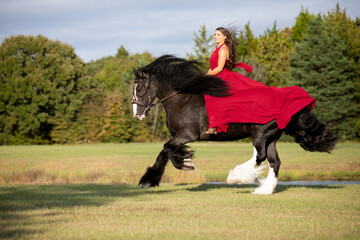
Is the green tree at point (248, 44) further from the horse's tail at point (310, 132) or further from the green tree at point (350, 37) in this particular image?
the horse's tail at point (310, 132)

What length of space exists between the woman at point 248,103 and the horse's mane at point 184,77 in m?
0.19

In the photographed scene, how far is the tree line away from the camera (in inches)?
1905

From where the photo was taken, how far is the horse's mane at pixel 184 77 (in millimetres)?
9469

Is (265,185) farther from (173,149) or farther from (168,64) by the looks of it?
(168,64)

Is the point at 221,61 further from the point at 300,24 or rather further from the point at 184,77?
the point at 300,24

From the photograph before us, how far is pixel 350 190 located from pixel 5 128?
47771 millimetres

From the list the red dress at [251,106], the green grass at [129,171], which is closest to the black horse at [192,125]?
the red dress at [251,106]

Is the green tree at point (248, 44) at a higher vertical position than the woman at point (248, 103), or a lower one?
higher

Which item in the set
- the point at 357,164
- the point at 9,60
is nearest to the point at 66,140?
the point at 9,60

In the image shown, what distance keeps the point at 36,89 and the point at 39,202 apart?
158 feet

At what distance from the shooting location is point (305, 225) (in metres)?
6.31

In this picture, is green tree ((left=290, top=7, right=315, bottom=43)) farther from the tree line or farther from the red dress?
the red dress

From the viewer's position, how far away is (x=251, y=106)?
927 cm

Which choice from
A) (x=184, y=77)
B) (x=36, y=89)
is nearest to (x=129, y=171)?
(x=184, y=77)
